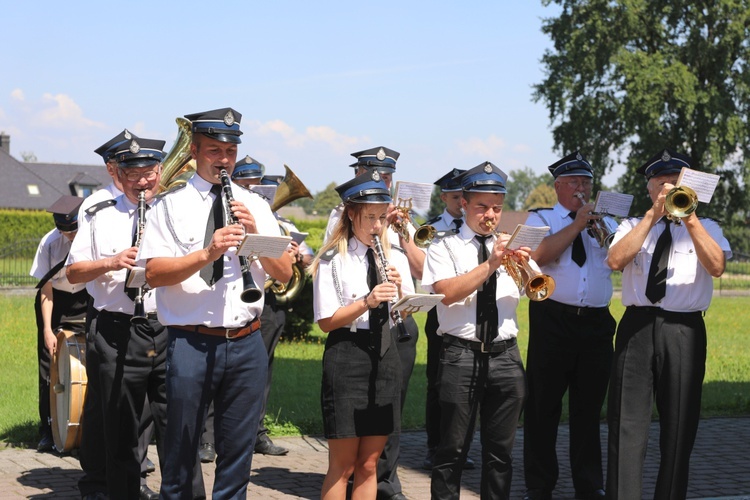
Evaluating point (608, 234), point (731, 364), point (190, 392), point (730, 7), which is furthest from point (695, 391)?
point (730, 7)

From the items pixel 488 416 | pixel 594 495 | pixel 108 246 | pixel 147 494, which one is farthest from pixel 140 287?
pixel 594 495

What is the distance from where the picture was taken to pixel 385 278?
575 centimetres

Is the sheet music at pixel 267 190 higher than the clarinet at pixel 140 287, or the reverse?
the sheet music at pixel 267 190

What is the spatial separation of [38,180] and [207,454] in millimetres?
74216

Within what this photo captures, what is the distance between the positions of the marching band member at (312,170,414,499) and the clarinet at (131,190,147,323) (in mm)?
1095

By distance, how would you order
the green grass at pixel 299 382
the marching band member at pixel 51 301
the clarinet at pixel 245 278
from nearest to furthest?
the clarinet at pixel 245 278 < the marching band member at pixel 51 301 < the green grass at pixel 299 382

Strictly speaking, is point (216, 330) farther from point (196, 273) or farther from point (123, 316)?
point (123, 316)

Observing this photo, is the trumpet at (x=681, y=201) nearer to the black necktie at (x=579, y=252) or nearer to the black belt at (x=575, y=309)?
the black necktie at (x=579, y=252)

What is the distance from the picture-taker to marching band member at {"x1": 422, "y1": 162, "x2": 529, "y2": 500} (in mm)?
6109

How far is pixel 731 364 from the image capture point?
15.6 m

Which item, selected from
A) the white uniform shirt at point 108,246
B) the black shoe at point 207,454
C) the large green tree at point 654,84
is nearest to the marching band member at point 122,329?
the white uniform shirt at point 108,246

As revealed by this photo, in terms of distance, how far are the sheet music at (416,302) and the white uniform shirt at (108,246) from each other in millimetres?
1874

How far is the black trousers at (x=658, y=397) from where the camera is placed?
21.0ft

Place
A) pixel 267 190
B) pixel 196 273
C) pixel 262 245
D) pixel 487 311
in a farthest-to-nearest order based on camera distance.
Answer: pixel 267 190 < pixel 487 311 < pixel 196 273 < pixel 262 245
